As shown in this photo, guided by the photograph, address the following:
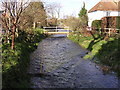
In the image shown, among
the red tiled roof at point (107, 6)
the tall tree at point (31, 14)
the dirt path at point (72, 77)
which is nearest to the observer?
the dirt path at point (72, 77)

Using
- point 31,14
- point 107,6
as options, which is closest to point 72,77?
point 31,14

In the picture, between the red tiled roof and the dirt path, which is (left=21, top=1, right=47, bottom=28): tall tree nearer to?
the dirt path

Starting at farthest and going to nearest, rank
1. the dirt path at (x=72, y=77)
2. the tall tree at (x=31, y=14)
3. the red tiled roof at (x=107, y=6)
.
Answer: the red tiled roof at (x=107, y=6) → the tall tree at (x=31, y=14) → the dirt path at (x=72, y=77)

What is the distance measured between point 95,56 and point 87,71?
3.74m

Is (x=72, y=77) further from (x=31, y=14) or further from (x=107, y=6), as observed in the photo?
(x=107, y=6)

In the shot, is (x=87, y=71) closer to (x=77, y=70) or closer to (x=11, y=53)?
(x=77, y=70)

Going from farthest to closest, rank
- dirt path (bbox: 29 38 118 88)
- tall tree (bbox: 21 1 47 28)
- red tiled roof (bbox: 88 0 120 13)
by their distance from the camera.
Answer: red tiled roof (bbox: 88 0 120 13) < tall tree (bbox: 21 1 47 28) < dirt path (bbox: 29 38 118 88)

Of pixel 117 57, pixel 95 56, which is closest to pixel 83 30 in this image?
pixel 95 56

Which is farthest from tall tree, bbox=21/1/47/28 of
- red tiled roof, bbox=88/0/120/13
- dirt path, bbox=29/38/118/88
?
red tiled roof, bbox=88/0/120/13

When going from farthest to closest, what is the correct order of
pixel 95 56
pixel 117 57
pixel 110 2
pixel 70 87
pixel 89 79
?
pixel 110 2
pixel 95 56
pixel 117 57
pixel 89 79
pixel 70 87

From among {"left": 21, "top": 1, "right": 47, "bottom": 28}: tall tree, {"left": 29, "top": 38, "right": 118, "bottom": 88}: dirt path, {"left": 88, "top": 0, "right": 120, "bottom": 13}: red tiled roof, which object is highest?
{"left": 88, "top": 0, "right": 120, "bottom": 13}: red tiled roof

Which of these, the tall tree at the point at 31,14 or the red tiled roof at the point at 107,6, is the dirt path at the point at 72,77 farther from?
the red tiled roof at the point at 107,6

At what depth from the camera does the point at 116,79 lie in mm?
9031

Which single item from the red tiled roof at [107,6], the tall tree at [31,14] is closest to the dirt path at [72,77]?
the tall tree at [31,14]
